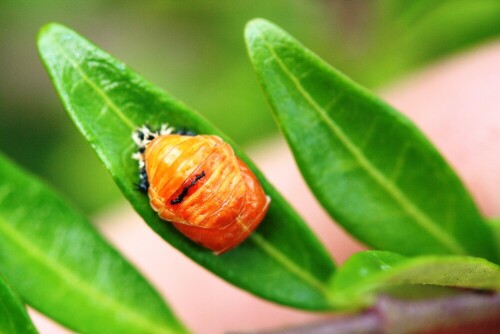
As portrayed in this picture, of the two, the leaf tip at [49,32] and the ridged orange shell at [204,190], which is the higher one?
the leaf tip at [49,32]

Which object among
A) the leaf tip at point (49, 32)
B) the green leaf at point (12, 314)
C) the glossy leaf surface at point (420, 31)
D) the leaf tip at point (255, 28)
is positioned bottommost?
the green leaf at point (12, 314)

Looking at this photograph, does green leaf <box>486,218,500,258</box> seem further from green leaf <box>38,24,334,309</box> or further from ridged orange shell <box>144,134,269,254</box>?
ridged orange shell <box>144,134,269,254</box>

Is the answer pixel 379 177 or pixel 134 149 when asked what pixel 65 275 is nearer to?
pixel 134 149

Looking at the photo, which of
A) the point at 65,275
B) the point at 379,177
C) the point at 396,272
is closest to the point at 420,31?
the point at 379,177

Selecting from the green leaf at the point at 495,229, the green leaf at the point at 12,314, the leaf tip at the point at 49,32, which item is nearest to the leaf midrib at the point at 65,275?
the green leaf at the point at 12,314

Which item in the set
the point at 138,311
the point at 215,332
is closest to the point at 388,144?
the point at 138,311

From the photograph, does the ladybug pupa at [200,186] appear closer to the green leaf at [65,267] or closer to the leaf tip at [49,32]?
the green leaf at [65,267]

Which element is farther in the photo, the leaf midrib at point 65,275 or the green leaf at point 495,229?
the green leaf at point 495,229
